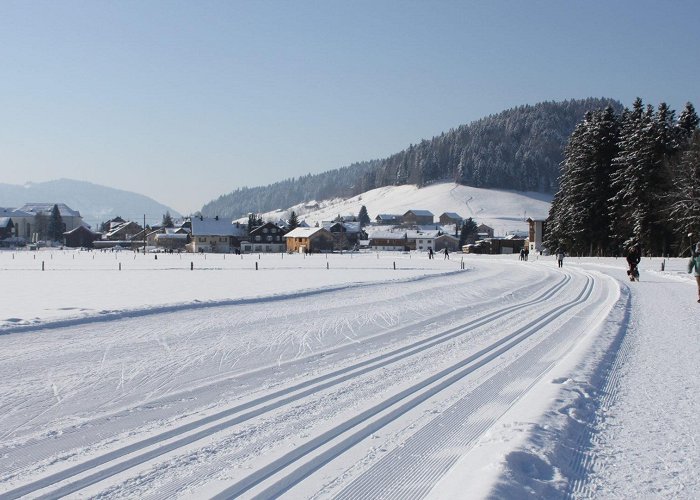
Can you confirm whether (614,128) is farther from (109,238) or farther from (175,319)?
(109,238)

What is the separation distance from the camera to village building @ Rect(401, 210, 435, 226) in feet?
627

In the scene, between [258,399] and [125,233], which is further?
[125,233]

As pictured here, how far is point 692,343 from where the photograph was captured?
37.5 feet

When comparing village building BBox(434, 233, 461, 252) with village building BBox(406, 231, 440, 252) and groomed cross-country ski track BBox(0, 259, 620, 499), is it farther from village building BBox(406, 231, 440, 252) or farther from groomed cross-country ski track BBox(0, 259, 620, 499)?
groomed cross-country ski track BBox(0, 259, 620, 499)

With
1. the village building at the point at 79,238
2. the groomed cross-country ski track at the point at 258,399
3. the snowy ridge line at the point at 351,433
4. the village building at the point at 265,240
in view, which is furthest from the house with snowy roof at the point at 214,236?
the snowy ridge line at the point at 351,433

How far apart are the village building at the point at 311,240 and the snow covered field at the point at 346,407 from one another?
342ft

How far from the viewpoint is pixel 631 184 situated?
5453 cm

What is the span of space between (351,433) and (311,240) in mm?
113657

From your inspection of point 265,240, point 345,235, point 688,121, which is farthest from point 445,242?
point 688,121

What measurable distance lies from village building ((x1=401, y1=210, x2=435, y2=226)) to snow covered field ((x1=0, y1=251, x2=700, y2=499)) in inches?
6965

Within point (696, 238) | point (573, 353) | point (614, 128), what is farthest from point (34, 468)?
point (614, 128)

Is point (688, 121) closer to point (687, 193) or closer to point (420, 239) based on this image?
point (687, 193)

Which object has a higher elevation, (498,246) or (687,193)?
(687,193)

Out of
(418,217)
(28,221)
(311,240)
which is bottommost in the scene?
(311,240)
